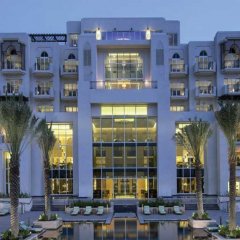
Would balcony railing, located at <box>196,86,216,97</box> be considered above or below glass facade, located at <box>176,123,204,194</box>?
above

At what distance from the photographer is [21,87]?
197 feet

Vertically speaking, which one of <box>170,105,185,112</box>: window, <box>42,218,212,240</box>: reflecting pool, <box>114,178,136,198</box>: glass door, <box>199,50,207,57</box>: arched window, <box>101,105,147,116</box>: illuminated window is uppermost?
<box>199,50,207,57</box>: arched window

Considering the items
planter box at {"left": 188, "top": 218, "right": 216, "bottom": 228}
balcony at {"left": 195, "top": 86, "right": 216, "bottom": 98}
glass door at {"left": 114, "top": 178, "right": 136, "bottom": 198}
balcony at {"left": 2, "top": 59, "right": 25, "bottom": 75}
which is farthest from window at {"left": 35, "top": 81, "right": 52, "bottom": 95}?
planter box at {"left": 188, "top": 218, "right": 216, "bottom": 228}

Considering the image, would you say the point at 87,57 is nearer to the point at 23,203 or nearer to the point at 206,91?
the point at 206,91

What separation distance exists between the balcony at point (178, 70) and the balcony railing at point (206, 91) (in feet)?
8.04

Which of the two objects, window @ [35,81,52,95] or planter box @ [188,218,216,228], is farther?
window @ [35,81,52,95]

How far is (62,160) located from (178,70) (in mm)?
17281

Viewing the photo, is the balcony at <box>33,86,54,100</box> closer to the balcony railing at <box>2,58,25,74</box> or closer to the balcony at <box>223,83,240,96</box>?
the balcony railing at <box>2,58,25,74</box>

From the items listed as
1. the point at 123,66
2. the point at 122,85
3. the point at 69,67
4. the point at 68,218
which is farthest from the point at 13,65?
the point at 68,218

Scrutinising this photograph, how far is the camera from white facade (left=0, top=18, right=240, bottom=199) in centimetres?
5291

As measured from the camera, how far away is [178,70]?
2398 inches

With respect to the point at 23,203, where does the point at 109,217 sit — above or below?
below

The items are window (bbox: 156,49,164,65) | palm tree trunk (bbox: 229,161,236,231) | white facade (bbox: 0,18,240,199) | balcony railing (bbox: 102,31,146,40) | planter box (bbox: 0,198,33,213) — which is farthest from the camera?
balcony railing (bbox: 102,31,146,40)

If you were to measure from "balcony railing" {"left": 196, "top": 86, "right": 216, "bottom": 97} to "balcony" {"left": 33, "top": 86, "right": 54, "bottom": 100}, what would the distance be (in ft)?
55.0
